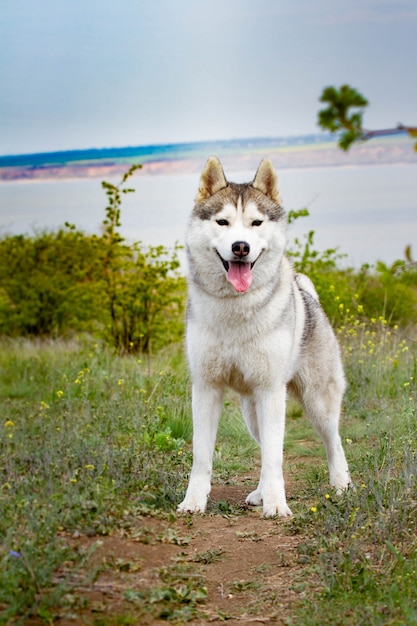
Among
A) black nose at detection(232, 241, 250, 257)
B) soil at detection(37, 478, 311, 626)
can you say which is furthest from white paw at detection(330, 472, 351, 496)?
black nose at detection(232, 241, 250, 257)

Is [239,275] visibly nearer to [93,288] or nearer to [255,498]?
[255,498]

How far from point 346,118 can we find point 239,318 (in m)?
2.96

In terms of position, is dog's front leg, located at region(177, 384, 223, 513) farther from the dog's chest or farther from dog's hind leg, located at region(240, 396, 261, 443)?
dog's hind leg, located at region(240, 396, 261, 443)

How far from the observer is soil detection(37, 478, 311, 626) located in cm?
359

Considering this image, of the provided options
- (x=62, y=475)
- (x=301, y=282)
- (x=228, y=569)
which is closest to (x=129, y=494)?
(x=62, y=475)

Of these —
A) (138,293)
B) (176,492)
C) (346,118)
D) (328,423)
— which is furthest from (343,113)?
(138,293)

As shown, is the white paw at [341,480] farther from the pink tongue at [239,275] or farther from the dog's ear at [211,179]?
the dog's ear at [211,179]

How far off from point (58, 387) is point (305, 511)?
4.46m

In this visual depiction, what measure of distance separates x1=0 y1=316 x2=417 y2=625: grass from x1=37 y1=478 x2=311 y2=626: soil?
0.04m

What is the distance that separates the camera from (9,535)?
144 inches

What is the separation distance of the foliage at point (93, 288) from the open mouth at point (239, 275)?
586 cm

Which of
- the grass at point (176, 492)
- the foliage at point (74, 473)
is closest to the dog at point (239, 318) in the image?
the grass at point (176, 492)

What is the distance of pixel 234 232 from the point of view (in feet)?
16.1

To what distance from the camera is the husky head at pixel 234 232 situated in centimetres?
493
